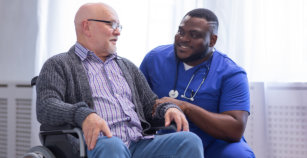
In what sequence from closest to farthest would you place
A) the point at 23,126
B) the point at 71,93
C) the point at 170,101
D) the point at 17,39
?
the point at 71,93 < the point at 170,101 < the point at 23,126 < the point at 17,39

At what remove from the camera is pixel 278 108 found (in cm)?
245

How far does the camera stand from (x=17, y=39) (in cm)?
314

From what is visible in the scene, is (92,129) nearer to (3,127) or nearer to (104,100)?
(104,100)

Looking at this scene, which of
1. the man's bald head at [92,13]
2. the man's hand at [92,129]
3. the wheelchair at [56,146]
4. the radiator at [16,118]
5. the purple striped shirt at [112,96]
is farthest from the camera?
the radiator at [16,118]

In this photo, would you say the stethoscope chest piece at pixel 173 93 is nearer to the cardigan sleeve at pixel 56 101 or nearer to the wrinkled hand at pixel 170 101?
the wrinkled hand at pixel 170 101

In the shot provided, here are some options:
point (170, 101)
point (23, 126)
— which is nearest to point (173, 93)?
point (170, 101)

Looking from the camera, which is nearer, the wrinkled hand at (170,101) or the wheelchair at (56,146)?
the wheelchair at (56,146)

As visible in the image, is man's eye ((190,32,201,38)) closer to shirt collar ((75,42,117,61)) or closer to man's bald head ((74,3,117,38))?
man's bald head ((74,3,117,38))

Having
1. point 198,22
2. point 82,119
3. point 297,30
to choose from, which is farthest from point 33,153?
point 297,30

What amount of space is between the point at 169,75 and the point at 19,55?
161cm

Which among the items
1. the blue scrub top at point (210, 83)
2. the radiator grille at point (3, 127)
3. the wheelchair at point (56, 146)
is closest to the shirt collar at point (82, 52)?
the wheelchair at point (56, 146)

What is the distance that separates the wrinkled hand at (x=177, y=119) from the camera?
5.11 ft

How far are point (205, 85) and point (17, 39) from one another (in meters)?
1.84

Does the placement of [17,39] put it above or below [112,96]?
above
